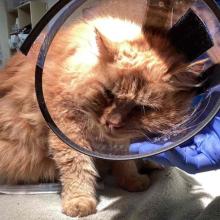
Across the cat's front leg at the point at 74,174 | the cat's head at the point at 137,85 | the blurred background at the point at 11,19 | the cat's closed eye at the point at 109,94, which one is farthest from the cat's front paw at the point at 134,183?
the blurred background at the point at 11,19

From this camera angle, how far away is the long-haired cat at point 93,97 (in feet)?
3.03

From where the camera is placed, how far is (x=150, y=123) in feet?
3.26

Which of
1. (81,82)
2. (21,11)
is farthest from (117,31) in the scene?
(21,11)

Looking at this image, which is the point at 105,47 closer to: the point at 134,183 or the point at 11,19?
the point at 134,183

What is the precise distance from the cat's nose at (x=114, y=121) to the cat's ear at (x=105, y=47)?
0.45 feet

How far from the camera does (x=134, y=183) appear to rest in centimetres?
124

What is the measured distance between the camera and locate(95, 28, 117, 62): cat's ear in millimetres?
907

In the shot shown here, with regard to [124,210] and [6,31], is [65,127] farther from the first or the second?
[6,31]

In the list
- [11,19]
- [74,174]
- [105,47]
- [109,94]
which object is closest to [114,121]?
[109,94]

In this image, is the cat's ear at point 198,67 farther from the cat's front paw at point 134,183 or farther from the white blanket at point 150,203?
the cat's front paw at point 134,183

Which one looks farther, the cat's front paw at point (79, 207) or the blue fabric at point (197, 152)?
the cat's front paw at point (79, 207)

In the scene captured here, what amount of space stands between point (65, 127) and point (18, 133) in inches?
8.4

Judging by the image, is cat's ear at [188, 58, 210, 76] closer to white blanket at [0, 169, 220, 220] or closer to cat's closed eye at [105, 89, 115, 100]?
cat's closed eye at [105, 89, 115, 100]

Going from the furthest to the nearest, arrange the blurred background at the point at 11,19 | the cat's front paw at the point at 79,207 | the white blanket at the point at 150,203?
the blurred background at the point at 11,19 → the cat's front paw at the point at 79,207 → the white blanket at the point at 150,203
